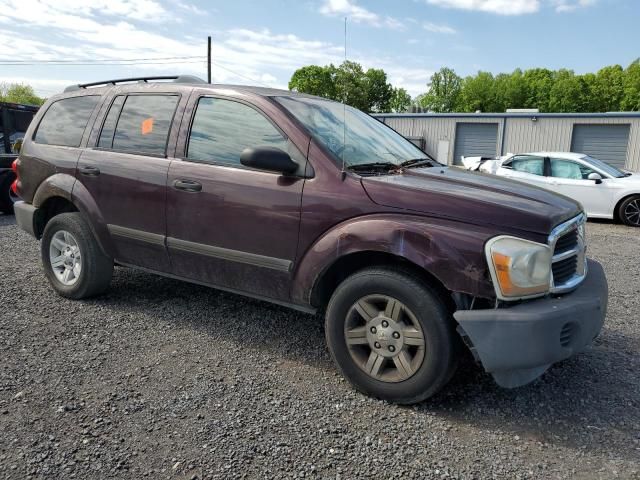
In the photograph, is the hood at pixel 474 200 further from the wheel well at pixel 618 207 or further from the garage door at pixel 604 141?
the garage door at pixel 604 141

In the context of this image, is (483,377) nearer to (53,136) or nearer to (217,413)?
(217,413)

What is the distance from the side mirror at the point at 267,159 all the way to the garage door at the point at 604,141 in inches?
941

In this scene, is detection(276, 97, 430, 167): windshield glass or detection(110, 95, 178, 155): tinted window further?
detection(110, 95, 178, 155): tinted window

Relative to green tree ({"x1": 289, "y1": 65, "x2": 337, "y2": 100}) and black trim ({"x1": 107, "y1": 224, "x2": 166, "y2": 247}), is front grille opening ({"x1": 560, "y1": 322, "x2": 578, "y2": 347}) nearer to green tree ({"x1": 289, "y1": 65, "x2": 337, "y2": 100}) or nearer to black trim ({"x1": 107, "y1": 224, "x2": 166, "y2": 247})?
black trim ({"x1": 107, "y1": 224, "x2": 166, "y2": 247})

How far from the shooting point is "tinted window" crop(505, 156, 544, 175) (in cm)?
1124

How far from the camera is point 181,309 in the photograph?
4438 millimetres

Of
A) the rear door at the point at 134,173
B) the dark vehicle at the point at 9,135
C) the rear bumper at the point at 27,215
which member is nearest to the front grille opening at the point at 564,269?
the rear door at the point at 134,173

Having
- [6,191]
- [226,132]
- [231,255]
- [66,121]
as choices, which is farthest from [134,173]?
[6,191]

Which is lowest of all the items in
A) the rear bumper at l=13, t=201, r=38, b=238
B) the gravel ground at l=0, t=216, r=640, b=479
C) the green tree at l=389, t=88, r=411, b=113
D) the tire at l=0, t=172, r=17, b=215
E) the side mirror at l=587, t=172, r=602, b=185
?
the gravel ground at l=0, t=216, r=640, b=479

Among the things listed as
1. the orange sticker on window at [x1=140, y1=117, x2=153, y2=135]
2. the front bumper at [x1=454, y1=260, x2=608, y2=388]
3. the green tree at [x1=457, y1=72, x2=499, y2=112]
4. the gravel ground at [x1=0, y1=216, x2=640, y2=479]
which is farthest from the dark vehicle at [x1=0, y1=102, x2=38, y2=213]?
→ the green tree at [x1=457, y1=72, x2=499, y2=112]

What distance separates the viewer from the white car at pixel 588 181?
34.0ft

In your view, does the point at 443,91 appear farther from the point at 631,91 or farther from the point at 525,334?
the point at 525,334

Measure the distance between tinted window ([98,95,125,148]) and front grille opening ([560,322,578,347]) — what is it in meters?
3.59

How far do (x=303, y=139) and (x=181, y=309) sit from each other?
2.03 meters
